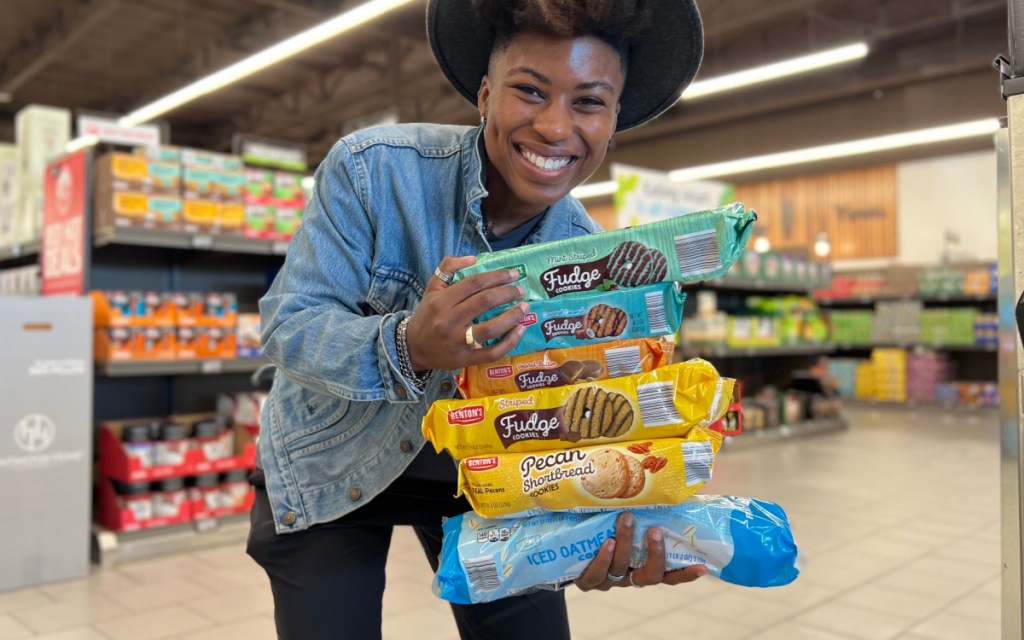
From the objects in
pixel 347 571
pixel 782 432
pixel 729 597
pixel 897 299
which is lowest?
pixel 729 597

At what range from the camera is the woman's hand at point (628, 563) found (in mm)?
1018

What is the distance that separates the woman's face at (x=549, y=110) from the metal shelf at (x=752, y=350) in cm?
570

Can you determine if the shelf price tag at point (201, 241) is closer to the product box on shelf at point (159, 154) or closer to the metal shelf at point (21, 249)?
the product box on shelf at point (159, 154)

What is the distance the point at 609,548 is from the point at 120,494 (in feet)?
11.4

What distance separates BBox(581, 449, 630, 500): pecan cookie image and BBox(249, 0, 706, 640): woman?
4 cm

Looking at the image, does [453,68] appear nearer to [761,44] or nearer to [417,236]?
[417,236]

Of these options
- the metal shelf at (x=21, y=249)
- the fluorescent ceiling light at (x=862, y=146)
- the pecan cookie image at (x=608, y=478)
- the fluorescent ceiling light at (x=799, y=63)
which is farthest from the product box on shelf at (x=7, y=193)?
the fluorescent ceiling light at (x=799, y=63)

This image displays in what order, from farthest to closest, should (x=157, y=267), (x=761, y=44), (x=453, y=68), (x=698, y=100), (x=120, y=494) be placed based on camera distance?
(x=698, y=100) < (x=761, y=44) < (x=157, y=267) < (x=120, y=494) < (x=453, y=68)

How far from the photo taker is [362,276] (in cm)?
117

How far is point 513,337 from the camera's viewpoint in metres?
0.97

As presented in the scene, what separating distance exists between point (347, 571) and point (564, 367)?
1.54ft

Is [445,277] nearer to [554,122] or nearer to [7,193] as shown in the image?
[554,122]

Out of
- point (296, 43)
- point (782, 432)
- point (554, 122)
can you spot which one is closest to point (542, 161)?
point (554, 122)

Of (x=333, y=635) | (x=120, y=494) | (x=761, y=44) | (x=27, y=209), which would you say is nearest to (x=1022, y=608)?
(x=333, y=635)
